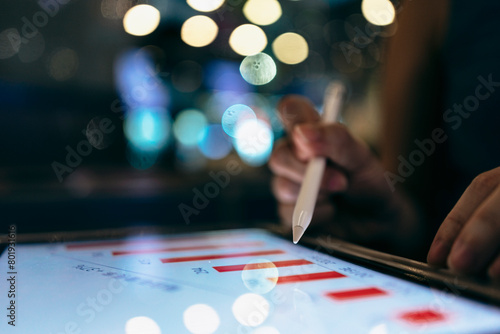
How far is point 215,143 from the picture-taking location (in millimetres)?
1938

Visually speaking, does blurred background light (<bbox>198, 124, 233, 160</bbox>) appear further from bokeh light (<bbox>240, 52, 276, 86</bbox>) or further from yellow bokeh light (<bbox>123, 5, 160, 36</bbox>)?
yellow bokeh light (<bbox>123, 5, 160, 36</bbox>)

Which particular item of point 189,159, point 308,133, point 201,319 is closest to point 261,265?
point 201,319

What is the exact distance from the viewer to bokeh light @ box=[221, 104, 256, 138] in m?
1.95

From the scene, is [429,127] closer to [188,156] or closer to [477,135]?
[477,135]

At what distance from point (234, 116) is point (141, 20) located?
56cm

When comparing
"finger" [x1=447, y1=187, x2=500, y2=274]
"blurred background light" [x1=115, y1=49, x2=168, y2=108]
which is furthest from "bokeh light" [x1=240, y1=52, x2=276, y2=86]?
"finger" [x1=447, y1=187, x2=500, y2=274]

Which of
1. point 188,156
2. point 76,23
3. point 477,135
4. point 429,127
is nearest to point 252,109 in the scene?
point 188,156

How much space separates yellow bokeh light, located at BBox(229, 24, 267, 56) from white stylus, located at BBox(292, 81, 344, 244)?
1262 mm

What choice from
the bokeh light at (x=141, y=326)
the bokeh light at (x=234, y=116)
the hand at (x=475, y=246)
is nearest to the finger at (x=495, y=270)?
the hand at (x=475, y=246)

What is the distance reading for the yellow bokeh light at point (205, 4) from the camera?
160 centimetres

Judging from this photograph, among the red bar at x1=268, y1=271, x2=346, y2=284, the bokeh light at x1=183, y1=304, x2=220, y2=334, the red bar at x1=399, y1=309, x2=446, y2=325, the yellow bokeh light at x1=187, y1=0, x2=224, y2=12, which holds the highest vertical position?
the yellow bokeh light at x1=187, y1=0, x2=224, y2=12

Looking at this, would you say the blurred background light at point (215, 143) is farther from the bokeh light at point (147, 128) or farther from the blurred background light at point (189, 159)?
the bokeh light at point (147, 128)

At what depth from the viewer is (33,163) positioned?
153cm

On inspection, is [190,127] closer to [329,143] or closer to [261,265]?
[329,143]
